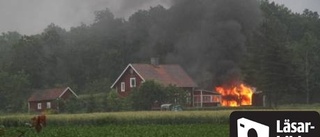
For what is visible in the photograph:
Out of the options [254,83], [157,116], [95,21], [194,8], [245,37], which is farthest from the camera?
[95,21]

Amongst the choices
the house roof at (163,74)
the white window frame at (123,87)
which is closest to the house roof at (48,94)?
the house roof at (163,74)

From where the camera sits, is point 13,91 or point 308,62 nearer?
point 13,91

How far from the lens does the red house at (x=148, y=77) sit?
232ft

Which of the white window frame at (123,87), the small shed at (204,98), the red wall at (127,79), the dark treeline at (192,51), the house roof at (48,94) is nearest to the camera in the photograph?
the red wall at (127,79)

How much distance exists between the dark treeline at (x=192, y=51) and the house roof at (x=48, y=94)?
174cm

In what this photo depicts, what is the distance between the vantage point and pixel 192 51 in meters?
89.1

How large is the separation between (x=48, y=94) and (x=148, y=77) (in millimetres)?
14524

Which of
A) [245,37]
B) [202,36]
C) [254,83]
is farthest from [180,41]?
[254,83]

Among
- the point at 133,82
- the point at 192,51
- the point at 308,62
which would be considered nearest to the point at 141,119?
the point at 133,82

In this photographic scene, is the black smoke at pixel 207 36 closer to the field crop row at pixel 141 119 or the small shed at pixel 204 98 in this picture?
the small shed at pixel 204 98

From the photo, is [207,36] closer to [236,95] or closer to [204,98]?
[236,95]

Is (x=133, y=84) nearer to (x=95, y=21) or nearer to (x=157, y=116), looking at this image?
(x=157, y=116)

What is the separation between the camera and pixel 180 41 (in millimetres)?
93500

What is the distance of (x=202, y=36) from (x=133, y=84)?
2329 cm
